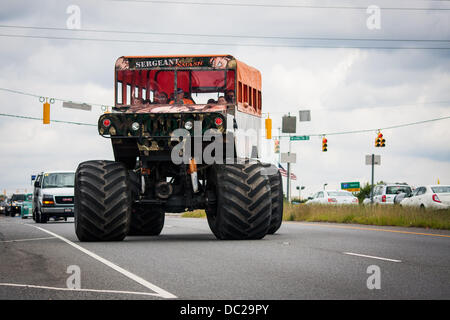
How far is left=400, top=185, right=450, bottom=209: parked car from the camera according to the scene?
32.2m

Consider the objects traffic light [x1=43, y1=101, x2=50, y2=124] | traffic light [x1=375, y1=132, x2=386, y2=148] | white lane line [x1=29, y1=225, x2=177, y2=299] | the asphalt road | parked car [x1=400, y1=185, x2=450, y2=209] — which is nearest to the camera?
white lane line [x1=29, y1=225, x2=177, y2=299]

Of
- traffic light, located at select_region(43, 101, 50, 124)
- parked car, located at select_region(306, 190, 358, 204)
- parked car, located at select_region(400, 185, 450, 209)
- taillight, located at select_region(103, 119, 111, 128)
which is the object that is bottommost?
parked car, located at select_region(306, 190, 358, 204)

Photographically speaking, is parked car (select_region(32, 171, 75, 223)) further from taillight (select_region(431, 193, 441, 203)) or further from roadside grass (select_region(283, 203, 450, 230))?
taillight (select_region(431, 193, 441, 203))

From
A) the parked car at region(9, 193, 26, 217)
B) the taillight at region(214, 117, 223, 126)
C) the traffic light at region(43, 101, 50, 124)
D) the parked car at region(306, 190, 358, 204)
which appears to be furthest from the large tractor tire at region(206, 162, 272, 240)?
the parked car at region(9, 193, 26, 217)

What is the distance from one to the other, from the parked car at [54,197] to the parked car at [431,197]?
14.5m

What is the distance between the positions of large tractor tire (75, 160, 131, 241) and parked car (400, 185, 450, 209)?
18.9 metres

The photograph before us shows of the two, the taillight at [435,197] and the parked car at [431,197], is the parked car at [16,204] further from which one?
the taillight at [435,197]

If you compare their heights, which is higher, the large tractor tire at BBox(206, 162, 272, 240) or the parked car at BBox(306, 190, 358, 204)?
the large tractor tire at BBox(206, 162, 272, 240)

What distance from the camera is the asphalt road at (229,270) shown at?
8.33 metres

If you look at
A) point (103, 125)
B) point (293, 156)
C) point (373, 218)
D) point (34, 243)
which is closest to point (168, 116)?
point (103, 125)

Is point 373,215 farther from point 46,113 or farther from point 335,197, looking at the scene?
point 46,113

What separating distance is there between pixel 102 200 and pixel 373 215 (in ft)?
49.8

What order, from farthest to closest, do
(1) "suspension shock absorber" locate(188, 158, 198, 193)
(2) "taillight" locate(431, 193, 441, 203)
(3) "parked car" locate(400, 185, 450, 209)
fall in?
(2) "taillight" locate(431, 193, 441, 203)
(3) "parked car" locate(400, 185, 450, 209)
(1) "suspension shock absorber" locate(188, 158, 198, 193)
